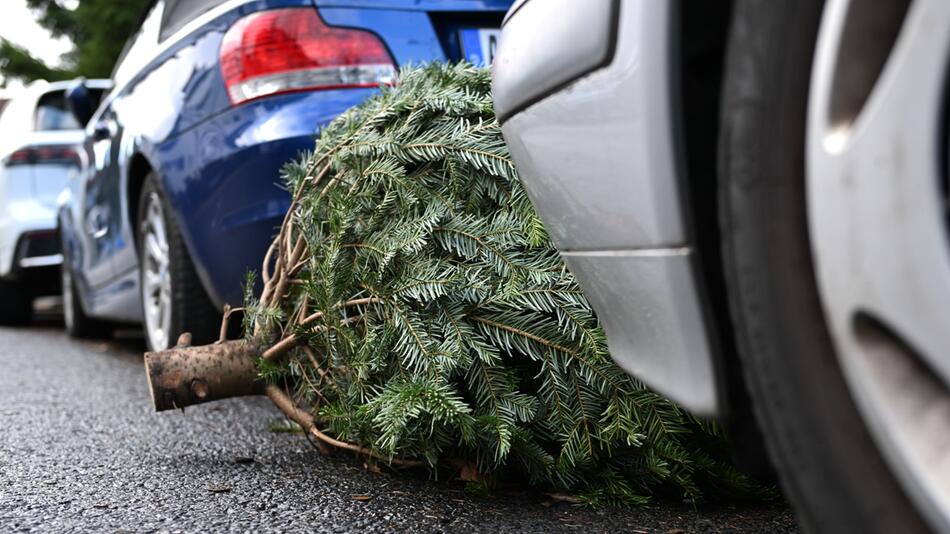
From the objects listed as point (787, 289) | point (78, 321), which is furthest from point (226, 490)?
point (78, 321)

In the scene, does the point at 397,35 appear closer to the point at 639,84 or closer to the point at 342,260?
the point at 342,260

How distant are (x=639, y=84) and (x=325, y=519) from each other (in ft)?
3.49

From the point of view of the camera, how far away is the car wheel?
325 cm

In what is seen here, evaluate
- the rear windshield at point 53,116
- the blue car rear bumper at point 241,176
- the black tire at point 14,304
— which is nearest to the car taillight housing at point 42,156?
the rear windshield at point 53,116

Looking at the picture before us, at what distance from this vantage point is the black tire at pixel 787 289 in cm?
107

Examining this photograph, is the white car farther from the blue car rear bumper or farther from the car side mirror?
the blue car rear bumper

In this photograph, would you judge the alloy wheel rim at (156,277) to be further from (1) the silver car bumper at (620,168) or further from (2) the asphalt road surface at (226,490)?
(1) the silver car bumper at (620,168)

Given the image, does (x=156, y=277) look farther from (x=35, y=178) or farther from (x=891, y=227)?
(x=35, y=178)

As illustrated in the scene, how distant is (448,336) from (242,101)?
3.75 ft

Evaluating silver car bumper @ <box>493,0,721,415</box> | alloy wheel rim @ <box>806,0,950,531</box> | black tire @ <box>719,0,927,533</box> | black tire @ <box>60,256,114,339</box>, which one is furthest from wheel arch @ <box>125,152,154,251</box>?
alloy wheel rim @ <box>806,0,950,531</box>

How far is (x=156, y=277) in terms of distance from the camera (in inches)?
143

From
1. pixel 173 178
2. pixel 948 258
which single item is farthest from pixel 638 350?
pixel 173 178

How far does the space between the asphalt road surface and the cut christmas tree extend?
2.7 inches

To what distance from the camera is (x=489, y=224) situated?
2.12 m
